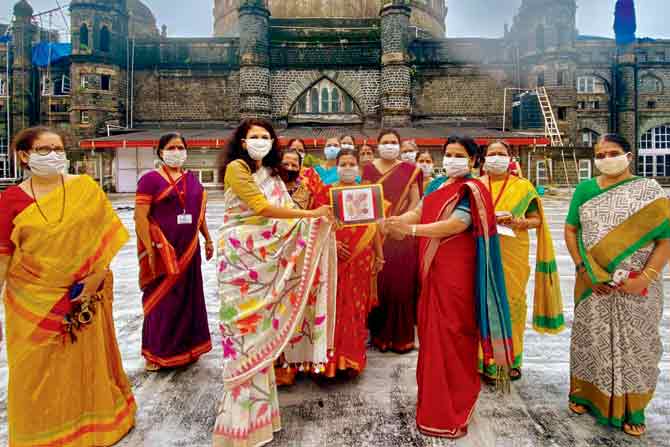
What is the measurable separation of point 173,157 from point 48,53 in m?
30.4

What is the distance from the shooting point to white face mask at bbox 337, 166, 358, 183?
335 centimetres

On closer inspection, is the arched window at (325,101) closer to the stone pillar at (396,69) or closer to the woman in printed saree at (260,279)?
the stone pillar at (396,69)

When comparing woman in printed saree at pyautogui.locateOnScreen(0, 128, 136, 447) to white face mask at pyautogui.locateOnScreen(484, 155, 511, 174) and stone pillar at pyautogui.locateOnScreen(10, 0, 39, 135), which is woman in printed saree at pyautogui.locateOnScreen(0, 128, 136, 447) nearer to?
white face mask at pyautogui.locateOnScreen(484, 155, 511, 174)

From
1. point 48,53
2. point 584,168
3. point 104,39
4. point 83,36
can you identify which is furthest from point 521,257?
point 48,53

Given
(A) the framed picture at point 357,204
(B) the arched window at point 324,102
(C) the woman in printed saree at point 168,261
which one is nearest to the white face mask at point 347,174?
(A) the framed picture at point 357,204

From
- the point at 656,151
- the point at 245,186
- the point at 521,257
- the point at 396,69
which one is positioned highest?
the point at 396,69

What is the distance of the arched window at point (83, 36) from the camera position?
931 inches

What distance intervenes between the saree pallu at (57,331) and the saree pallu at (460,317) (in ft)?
6.20

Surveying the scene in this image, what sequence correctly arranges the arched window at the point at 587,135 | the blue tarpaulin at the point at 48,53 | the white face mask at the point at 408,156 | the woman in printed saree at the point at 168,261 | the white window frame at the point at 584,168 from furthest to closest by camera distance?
the arched window at the point at 587,135
the blue tarpaulin at the point at 48,53
the white window frame at the point at 584,168
the white face mask at the point at 408,156
the woman in printed saree at the point at 168,261

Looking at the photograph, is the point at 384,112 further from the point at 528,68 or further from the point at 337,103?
the point at 528,68

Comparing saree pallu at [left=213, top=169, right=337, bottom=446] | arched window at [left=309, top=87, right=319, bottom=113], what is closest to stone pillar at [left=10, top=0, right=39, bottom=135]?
arched window at [left=309, top=87, right=319, bottom=113]

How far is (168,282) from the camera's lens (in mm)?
3494

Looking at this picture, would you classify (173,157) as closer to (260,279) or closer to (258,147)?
(258,147)

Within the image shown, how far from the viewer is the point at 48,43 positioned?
89.6ft
